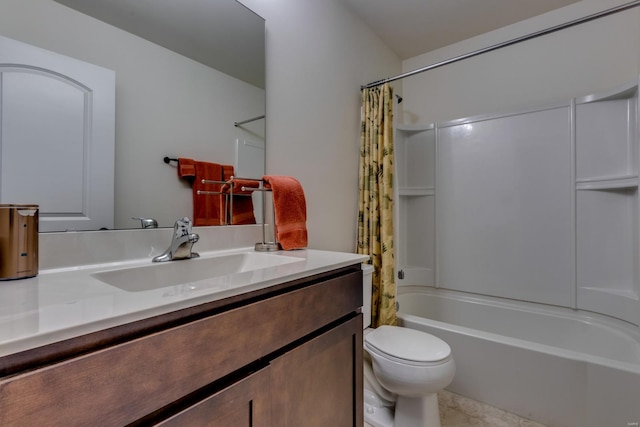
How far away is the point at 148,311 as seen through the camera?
1.59ft

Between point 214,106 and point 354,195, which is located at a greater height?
point 214,106

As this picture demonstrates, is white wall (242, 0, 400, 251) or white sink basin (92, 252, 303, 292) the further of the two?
white wall (242, 0, 400, 251)

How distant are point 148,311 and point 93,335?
0.08 m

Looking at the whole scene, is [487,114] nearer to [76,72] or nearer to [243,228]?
[243,228]

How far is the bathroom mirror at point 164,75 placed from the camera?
0.88 metres

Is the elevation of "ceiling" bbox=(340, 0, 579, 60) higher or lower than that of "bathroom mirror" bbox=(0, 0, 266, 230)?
higher

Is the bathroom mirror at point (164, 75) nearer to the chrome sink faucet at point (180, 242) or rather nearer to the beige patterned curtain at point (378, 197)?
the chrome sink faucet at point (180, 242)

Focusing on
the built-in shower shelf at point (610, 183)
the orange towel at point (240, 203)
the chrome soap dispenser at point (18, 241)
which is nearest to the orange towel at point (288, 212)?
the orange towel at point (240, 203)

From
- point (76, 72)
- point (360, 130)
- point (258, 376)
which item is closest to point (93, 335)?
point (258, 376)

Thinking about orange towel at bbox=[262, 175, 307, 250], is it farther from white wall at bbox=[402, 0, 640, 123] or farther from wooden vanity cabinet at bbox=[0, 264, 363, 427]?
white wall at bbox=[402, 0, 640, 123]

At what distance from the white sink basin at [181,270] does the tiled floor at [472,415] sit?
105 centimetres

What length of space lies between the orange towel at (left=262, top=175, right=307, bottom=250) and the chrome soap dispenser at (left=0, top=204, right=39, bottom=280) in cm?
75

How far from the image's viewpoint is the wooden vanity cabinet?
39cm

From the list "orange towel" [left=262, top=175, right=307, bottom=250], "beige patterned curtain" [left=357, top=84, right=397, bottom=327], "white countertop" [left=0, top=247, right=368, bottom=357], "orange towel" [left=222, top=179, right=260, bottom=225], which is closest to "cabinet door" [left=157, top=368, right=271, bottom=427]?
"white countertop" [left=0, top=247, right=368, bottom=357]
